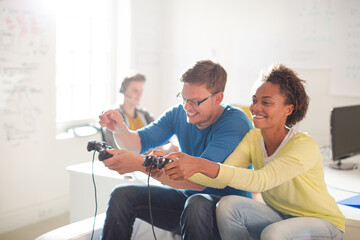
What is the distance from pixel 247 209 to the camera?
171cm

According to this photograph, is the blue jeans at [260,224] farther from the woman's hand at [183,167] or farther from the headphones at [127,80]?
the headphones at [127,80]

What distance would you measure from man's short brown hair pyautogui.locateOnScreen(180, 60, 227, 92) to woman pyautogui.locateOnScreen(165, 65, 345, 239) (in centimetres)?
30

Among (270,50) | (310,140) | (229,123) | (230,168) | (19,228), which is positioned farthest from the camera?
(270,50)

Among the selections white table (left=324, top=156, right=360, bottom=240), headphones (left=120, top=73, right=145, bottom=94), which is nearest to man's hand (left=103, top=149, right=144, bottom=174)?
white table (left=324, top=156, right=360, bottom=240)

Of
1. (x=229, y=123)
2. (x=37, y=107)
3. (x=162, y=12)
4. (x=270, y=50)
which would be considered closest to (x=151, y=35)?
(x=162, y=12)

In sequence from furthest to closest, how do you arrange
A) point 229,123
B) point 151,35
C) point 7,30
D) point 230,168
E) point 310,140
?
1. point 151,35
2. point 7,30
3. point 229,123
4. point 310,140
5. point 230,168

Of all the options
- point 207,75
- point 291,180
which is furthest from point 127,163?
point 291,180

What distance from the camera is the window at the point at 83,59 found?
397 centimetres

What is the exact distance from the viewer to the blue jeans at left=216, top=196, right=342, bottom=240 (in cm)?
162

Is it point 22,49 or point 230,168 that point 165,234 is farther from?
point 22,49

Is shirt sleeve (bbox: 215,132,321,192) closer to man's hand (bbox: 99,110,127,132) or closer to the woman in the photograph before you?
the woman

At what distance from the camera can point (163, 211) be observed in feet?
6.44

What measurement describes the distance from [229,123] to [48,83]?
6.78ft

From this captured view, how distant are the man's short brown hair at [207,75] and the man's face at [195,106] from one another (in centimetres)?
2
